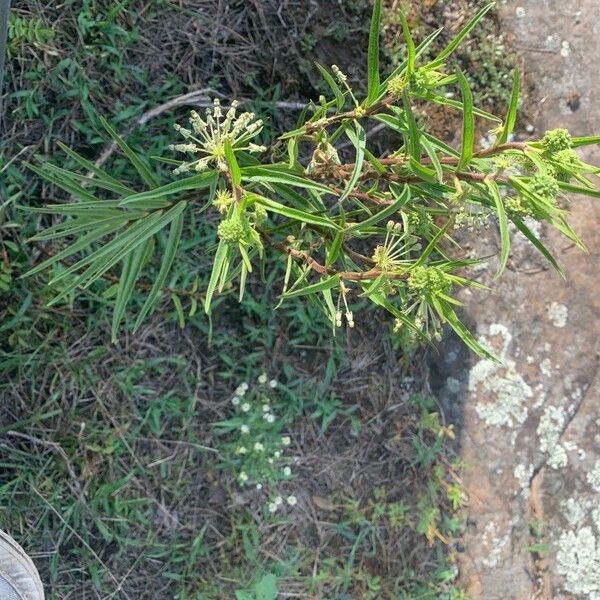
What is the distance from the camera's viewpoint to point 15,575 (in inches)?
78.3

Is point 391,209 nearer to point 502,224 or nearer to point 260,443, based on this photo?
point 502,224

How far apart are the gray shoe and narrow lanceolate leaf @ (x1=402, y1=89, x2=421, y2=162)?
1492 mm

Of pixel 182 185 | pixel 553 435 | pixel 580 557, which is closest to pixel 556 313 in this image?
pixel 553 435

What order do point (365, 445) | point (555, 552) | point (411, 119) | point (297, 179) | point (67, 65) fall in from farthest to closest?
point (555, 552)
point (365, 445)
point (67, 65)
point (297, 179)
point (411, 119)

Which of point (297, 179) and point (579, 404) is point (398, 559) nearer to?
point (579, 404)

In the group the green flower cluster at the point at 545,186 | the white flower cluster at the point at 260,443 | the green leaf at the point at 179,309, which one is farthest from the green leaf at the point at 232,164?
the white flower cluster at the point at 260,443

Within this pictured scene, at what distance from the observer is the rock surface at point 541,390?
285 centimetres

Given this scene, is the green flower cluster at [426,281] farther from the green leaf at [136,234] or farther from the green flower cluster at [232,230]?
the green leaf at [136,234]

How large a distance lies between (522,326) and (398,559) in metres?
1.03

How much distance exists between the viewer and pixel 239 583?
258 centimetres

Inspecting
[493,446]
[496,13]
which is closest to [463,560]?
[493,446]

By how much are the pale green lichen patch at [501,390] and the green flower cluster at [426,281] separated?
140 cm

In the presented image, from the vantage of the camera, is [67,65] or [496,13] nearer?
[67,65]

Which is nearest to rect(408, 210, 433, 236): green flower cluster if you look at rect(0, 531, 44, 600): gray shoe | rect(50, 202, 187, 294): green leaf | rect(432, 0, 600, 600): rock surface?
rect(50, 202, 187, 294): green leaf
